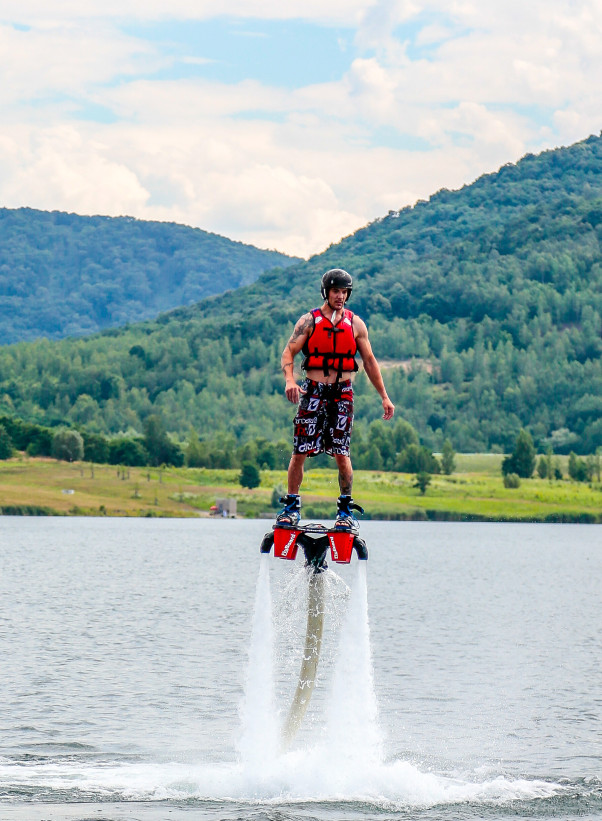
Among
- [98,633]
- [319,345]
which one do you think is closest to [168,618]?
[98,633]

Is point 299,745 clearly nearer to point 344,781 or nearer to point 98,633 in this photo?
point 344,781

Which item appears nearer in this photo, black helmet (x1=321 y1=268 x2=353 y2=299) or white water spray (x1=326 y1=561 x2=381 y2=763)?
black helmet (x1=321 y1=268 x2=353 y2=299)

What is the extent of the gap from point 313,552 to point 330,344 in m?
4.84

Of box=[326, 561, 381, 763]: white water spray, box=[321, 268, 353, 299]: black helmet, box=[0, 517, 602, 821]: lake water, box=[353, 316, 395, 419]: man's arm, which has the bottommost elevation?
box=[0, 517, 602, 821]: lake water

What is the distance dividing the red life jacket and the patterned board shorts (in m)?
0.47

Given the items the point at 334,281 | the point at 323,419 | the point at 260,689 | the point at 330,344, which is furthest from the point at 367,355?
the point at 260,689

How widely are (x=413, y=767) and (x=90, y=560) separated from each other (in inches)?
4258

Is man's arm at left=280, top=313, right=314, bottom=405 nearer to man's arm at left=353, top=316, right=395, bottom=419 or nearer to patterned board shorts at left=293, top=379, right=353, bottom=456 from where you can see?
patterned board shorts at left=293, top=379, right=353, bottom=456

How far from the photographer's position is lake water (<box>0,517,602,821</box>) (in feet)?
110

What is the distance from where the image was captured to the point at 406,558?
554ft

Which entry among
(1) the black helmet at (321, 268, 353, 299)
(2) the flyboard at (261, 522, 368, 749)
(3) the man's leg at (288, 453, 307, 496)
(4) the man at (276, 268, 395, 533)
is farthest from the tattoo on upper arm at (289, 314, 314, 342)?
(2) the flyboard at (261, 522, 368, 749)

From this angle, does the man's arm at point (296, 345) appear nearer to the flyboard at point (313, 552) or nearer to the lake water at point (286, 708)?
the flyboard at point (313, 552)

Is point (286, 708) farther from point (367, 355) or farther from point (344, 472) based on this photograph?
point (367, 355)

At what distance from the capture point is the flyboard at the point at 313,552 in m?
27.2
